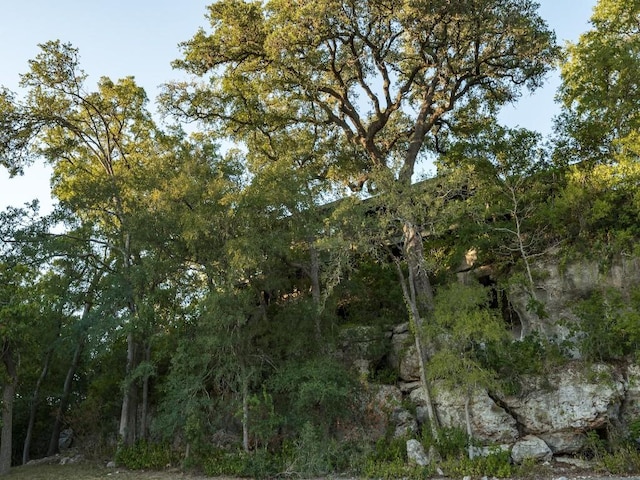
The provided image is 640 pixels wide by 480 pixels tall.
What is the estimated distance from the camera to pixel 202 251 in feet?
48.3

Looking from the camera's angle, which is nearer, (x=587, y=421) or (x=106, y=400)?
(x=587, y=421)

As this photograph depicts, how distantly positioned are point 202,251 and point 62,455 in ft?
35.5

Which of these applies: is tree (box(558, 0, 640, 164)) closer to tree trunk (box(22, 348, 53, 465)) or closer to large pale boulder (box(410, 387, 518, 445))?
large pale boulder (box(410, 387, 518, 445))

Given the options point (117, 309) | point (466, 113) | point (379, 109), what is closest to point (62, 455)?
point (117, 309)

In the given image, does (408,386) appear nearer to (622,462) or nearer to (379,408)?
(379,408)

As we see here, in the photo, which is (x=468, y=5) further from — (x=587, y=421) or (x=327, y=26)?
(x=587, y=421)

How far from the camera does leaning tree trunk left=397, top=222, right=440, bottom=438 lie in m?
13.1

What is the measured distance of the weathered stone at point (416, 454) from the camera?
11773mm

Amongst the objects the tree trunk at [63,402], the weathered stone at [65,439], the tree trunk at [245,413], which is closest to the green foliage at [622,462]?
the tree trunk at [245,413]

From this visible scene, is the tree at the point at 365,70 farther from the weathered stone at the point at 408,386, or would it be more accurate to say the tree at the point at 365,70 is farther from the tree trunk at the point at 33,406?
the tree trunk at the point at 33,406

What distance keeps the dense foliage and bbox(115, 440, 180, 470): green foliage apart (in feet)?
0.24

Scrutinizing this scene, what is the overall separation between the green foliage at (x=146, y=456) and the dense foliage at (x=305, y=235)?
2.9 inches

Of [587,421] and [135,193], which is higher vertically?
[135,193]

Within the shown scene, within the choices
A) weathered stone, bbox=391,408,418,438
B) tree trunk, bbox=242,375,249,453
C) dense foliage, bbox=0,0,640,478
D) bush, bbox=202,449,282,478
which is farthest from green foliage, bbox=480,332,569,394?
tree trunk, bbox=242,375,249,453
